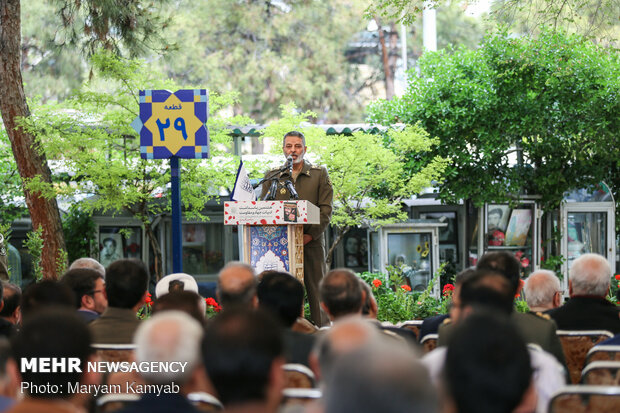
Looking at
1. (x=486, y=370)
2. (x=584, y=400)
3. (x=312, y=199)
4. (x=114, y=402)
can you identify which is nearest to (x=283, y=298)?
(x=114, y=402)

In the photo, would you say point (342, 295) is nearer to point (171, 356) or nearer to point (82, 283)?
point (171, 356)

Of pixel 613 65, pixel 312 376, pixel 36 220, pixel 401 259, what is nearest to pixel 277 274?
pixel 312 376

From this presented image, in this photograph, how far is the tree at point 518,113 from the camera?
12312 mm

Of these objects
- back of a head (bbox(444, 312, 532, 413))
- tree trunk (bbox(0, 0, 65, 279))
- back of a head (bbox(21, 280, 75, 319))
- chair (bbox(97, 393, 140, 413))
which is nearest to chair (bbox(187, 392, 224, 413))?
chair (bbox(97, 393, 140, 413))

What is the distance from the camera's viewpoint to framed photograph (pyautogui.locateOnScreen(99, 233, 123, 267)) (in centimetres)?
1355

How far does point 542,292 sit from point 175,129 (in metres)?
4.25

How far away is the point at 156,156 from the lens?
7496mm

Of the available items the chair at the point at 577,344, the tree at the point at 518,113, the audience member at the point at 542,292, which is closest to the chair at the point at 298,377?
the chair at the point at 577,344

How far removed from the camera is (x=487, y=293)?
334 cm

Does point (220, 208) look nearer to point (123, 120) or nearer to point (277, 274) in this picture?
point (123, 120)

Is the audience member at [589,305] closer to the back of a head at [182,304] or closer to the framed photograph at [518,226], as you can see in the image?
the back of a head at [182,304]

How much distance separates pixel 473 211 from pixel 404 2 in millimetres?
5554

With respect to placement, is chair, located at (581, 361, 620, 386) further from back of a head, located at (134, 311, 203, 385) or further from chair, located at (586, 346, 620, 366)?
back of a head, located at (134, 311, 203, 385)

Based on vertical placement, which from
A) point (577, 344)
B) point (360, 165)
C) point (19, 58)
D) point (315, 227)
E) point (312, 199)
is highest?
point (19, 58)
